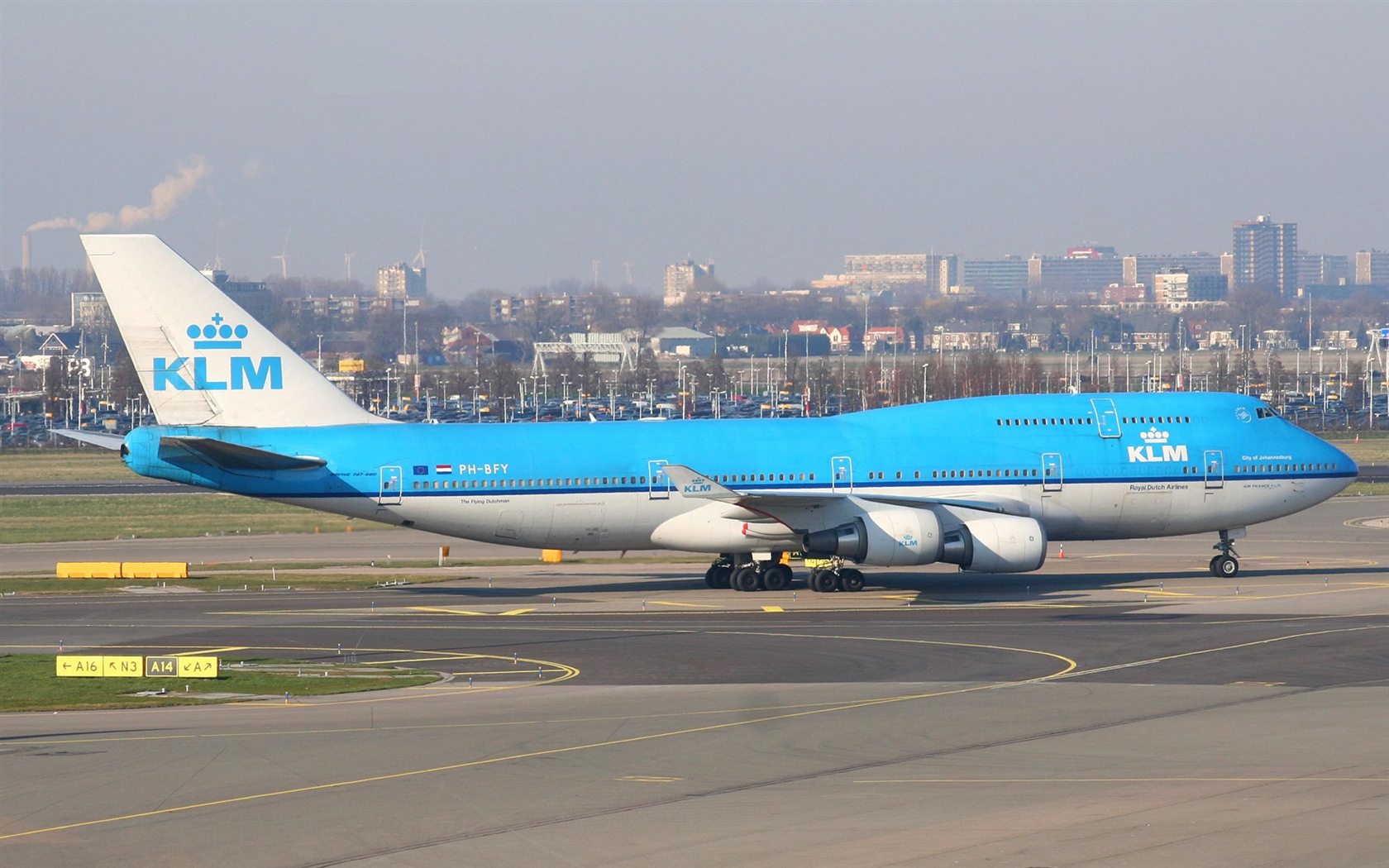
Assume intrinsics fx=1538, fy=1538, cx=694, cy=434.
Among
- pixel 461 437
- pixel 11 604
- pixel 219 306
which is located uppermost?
pixel 219 306

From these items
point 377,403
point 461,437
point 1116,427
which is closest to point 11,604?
point 461,437

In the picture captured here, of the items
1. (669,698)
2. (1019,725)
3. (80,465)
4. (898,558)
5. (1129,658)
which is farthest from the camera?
(80,465)

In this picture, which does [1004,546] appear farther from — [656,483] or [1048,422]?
[656,483]

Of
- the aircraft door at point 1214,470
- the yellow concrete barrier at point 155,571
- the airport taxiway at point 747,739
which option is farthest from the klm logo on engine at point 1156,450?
the yellow concrete barrier at point 155,571

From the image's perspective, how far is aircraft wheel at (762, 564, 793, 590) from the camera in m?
48.1

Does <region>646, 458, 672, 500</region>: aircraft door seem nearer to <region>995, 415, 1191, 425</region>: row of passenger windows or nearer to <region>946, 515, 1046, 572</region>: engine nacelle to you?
<region>946, 515, 1046, 572</region>: engine nacelle

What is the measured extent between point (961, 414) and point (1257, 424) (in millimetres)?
10055

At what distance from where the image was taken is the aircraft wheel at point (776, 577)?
48.1 meters

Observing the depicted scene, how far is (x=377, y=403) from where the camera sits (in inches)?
7559

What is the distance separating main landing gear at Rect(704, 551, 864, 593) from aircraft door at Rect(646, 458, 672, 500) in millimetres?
3358

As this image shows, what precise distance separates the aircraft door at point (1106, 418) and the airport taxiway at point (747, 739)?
18.7ft

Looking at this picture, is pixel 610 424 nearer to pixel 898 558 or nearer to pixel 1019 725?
pixel 898 558

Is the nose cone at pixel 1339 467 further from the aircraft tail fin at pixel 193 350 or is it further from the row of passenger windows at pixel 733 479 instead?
the aircraft tail fin at pixel 193 350

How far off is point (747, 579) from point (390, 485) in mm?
11330
